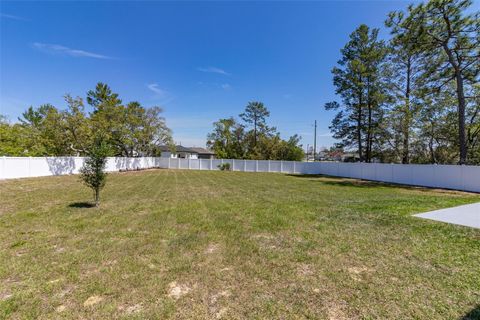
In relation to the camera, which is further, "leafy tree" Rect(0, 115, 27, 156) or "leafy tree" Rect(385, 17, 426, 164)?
"leafy tree" Rect(0, 115, 27, 156)

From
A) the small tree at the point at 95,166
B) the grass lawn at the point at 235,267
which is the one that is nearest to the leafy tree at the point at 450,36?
the grass lawn at the point at 235,267

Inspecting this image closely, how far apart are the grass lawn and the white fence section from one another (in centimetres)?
970

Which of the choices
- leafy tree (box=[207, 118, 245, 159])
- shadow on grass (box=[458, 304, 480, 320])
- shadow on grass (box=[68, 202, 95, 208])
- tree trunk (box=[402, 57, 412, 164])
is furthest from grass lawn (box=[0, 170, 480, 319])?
leafy tree (box=[207, 118, 245, 159])

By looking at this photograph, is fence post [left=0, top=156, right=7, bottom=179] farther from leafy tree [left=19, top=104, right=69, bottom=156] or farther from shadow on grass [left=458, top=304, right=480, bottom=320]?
shadow on grass [left=458, top=304, right=480, bottom=320]

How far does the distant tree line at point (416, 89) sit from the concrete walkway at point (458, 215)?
10630 millimetres

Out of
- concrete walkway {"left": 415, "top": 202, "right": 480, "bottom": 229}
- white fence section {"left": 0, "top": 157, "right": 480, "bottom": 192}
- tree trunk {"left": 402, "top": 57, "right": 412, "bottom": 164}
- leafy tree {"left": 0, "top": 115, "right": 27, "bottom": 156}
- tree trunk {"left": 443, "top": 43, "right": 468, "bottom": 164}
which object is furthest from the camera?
leafy tree {"left": 0, "top": 115, "right": 27, "bottom": 156}

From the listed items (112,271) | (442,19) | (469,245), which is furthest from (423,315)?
(442,19)

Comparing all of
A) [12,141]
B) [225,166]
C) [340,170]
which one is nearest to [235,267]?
[340,170]

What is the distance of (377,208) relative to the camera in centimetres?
708

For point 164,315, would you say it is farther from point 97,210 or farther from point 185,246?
point 97,210

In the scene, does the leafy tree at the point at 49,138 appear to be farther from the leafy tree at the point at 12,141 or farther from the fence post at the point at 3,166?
the fence post at the point at 3,166

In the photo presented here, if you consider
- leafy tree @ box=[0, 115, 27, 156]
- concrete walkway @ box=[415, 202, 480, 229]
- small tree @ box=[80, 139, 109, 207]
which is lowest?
concrete walkway @ box=[415, 202, 480, 229]

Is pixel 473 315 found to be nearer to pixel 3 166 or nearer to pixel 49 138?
pixel 3 166

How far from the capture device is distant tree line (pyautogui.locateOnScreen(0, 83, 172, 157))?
61.8 ft
